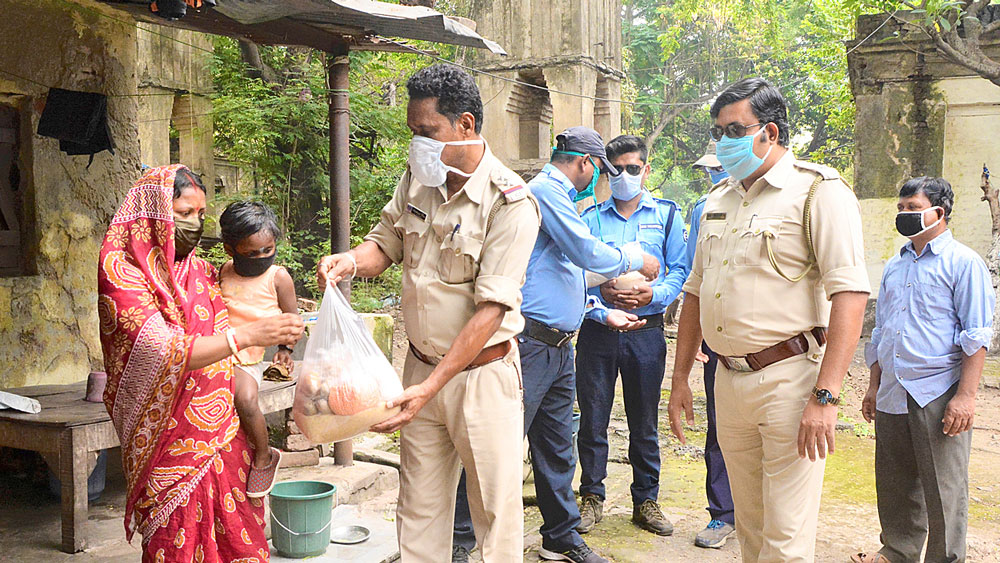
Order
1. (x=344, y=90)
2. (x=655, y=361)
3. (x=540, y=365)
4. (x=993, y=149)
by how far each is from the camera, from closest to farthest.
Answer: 1. (x=540, y=365)
2. (x=655, y=361)
3. (x=344, y=90)
4. (x=993, y=149)

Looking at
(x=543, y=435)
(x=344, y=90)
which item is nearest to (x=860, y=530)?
(x=543, y=435)

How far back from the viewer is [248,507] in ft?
10.6

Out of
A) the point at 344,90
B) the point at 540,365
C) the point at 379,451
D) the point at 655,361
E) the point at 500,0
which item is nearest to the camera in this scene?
the point at 540,365

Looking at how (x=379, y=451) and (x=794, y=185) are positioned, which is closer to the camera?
(x=794, y=185)

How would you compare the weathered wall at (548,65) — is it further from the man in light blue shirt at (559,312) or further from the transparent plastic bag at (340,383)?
the transparent plastic bag at (340,383)

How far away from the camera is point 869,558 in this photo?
4.31 metres

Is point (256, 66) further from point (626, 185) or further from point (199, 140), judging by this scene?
→ point (626, 185)

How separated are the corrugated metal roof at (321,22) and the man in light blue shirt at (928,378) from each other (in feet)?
8.99

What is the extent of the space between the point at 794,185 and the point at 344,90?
10.4 ft

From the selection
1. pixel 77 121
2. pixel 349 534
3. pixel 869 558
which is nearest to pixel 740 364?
pixel 869 558

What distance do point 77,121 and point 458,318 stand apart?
3483mm

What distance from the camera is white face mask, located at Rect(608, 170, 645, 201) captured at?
15.5ft

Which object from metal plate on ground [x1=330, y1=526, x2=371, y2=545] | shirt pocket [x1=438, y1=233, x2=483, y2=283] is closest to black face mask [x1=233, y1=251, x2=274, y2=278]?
shirt pocket [x1=438, y1=233, x2=483, y2=283]

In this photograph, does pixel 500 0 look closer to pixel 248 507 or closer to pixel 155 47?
pixel 155 47
